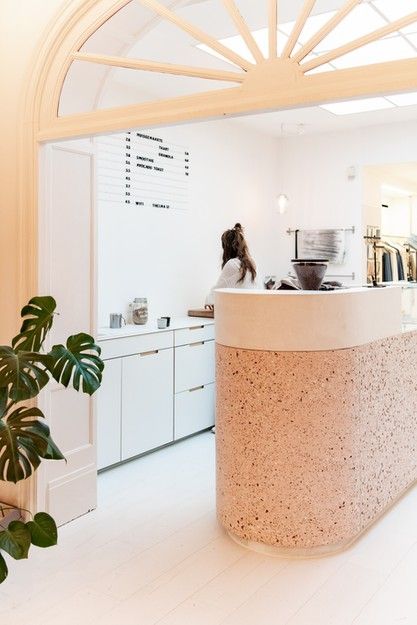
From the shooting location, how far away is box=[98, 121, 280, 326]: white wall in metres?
4.95

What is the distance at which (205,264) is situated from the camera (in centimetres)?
601

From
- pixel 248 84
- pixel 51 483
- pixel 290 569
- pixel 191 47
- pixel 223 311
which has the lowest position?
pixel 290 569

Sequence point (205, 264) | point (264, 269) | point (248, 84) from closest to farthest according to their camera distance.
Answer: point (248, 84) < point (205, 264) < point (264, 269)

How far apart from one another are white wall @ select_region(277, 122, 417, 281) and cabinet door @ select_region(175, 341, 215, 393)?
8.30 ft

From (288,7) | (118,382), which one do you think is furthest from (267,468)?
(288,7)

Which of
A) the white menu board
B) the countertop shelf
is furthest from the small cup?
the white menu board

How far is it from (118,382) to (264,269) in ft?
11.1

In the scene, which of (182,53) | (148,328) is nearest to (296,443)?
(148,328)

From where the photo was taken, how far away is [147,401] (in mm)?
4379

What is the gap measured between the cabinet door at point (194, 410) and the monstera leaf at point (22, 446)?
7.54ft

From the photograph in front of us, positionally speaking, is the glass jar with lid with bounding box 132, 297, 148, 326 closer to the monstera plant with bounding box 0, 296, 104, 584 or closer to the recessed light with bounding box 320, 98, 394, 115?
the monstera plant with bounding box 0, 296, 104, 584

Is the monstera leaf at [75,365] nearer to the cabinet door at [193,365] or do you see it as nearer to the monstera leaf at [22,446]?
the monstera leaf at [22,446]

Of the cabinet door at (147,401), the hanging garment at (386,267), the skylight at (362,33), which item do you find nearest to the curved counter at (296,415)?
the cabinet door at (147,401)

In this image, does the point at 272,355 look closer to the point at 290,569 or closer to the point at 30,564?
the point at 290,569
